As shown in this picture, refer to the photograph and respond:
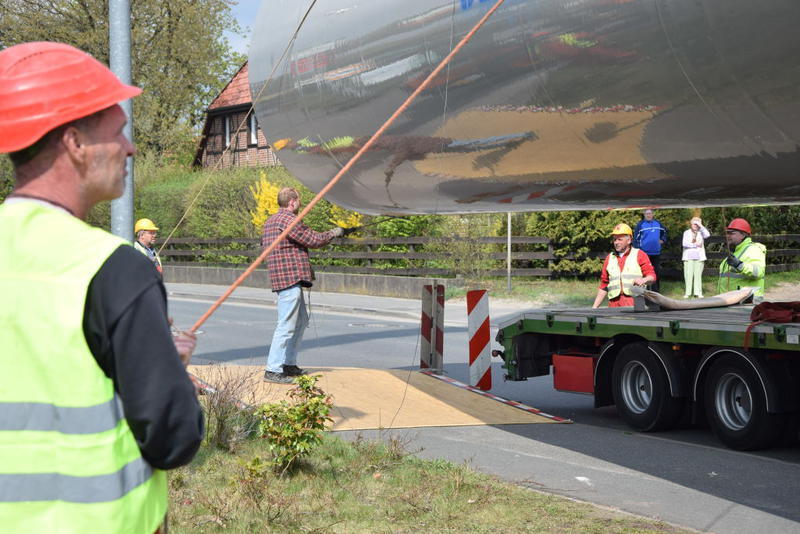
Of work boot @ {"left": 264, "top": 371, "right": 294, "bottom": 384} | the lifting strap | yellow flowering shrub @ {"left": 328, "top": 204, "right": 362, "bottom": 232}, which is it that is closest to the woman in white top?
yellow flowering shrub @ {"left": 328, "top": 204, "right": 362, "bottom": 232}

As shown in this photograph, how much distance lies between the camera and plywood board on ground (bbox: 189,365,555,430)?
360 inches

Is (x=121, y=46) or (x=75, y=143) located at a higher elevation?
(x=121, y=46)

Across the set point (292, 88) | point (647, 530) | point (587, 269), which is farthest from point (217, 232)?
point (647, 530)

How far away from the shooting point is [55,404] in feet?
6.69

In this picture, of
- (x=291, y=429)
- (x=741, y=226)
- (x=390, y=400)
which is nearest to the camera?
(x=291, y=429)

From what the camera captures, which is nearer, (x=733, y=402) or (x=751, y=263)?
(x=733, y=402)

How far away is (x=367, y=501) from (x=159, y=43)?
4749cm

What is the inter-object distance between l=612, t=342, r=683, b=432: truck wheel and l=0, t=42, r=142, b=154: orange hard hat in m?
7.35

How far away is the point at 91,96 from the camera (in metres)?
2.17

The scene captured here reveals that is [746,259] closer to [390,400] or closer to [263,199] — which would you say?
[390,400]

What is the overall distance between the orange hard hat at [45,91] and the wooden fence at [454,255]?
22.3 metres

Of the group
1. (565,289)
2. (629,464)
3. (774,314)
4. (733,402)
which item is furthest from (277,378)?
(565,289)

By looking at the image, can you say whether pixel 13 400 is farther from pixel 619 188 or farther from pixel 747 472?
pixel 747 472

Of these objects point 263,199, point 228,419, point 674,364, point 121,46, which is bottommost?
point 228,419
